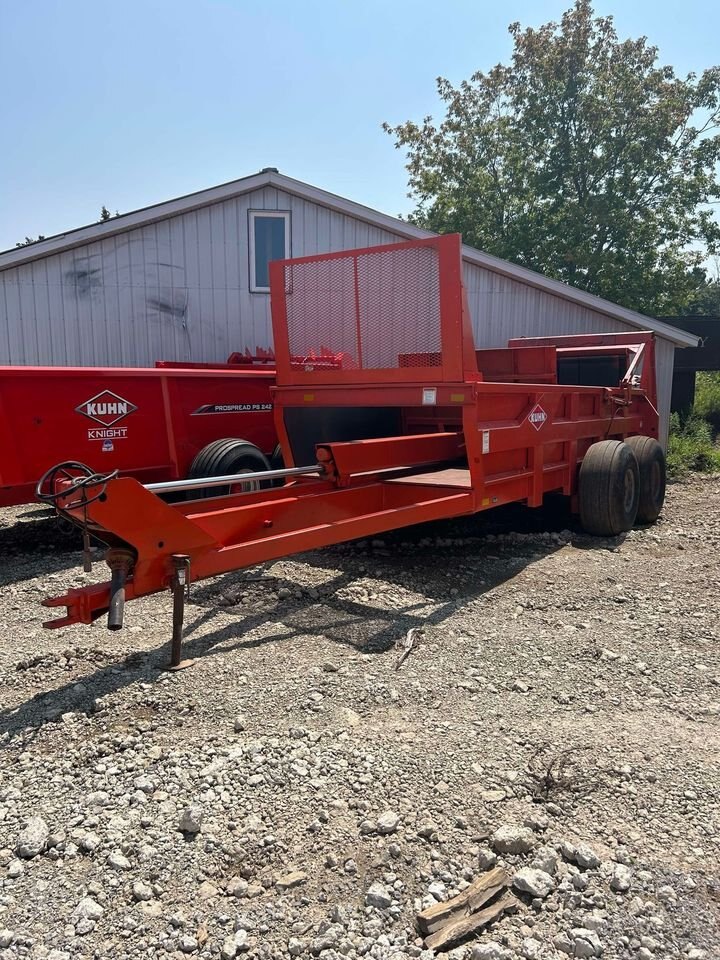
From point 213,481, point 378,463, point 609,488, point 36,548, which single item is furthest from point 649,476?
point 36,548

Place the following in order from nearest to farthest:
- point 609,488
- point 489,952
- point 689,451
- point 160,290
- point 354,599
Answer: point 489,952 → point 354,599 → point 609,488 → point 160,290 → point 689,451

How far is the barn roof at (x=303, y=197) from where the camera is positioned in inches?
397

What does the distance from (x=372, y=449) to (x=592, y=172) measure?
2521 cm

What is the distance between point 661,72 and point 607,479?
85.1ft

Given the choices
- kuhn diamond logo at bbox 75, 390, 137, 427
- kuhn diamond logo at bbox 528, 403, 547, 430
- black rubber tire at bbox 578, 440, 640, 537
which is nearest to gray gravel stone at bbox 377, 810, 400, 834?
kuhn diamond logo at bbox 528, 403, 547, 430

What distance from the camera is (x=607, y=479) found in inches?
298

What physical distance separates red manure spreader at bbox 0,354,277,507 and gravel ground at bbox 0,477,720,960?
1.61 m

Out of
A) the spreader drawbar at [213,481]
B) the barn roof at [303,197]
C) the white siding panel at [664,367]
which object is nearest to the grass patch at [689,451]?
the white siding panel at [664,367]

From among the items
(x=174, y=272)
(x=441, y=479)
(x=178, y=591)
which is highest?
(x=174, y=272)

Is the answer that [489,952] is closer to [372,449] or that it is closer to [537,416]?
[372,449]

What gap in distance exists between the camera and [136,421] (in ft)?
24.8

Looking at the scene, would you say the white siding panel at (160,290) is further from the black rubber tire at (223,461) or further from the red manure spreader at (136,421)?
the black rubber tire at (223,461)

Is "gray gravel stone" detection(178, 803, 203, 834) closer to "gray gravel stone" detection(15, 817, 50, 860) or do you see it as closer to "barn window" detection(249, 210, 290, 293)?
"gray gravel stone" detection(15, 817, 50, 860)

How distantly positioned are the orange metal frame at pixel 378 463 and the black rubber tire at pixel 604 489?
17 centimetres
